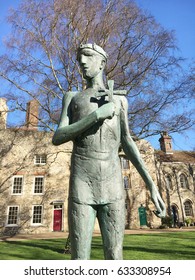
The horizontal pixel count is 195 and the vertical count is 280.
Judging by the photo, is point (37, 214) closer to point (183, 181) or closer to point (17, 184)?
point (17, 184)


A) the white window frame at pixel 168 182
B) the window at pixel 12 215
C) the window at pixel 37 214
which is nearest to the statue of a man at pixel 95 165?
the window at pixel 37 214

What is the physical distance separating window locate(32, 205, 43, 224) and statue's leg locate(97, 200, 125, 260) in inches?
909

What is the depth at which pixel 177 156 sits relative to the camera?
118 ft

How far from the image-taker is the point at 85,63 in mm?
2584

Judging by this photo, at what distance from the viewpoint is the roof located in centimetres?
3463

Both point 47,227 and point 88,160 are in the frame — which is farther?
point 47,227

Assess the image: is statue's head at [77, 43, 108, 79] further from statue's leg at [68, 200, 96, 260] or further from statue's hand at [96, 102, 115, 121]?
statue's leg at [68, 200, 96, 260]

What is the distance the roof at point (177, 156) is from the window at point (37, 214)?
18018 millimetres

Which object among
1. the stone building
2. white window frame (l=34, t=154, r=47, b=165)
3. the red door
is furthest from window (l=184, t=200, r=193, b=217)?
white window frame (l=34, t=154, r=47, b=165)

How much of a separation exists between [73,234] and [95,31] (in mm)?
11796

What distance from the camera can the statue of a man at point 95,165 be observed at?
84.5 inches

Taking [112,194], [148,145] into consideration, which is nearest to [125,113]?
[112,194]

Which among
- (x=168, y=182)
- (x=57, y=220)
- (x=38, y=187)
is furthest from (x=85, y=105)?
(x=168, y=182)
